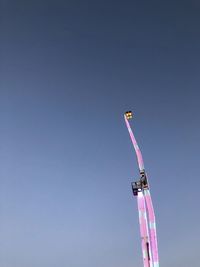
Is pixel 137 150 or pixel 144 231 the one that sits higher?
pixel 137 150

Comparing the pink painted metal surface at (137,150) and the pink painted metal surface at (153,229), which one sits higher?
the pink painted metal surface at (137,150)

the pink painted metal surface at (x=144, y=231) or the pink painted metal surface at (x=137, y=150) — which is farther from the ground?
the pink painted metal surface at (x=137, y=150)

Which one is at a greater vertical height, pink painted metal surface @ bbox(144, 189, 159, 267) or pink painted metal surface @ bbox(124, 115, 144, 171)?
pink painted metal surface @ bbox(124, 115, 144, 171)

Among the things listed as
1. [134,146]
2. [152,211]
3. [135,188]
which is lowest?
[152,211]

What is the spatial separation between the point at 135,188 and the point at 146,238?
8.91 metres

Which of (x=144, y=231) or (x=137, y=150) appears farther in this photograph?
(x=137, y=150)

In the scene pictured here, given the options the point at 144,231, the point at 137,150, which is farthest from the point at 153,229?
the point at 137,150

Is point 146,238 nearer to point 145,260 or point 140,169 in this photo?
point 145,260

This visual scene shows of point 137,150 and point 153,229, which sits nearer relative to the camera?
point 153,229

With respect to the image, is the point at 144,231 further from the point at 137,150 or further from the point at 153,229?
the point at 137,150

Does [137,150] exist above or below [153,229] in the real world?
above

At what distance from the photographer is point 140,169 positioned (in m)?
73.0

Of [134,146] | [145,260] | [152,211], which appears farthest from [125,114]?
[145,260]

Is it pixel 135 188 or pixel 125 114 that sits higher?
pixel 125 114
